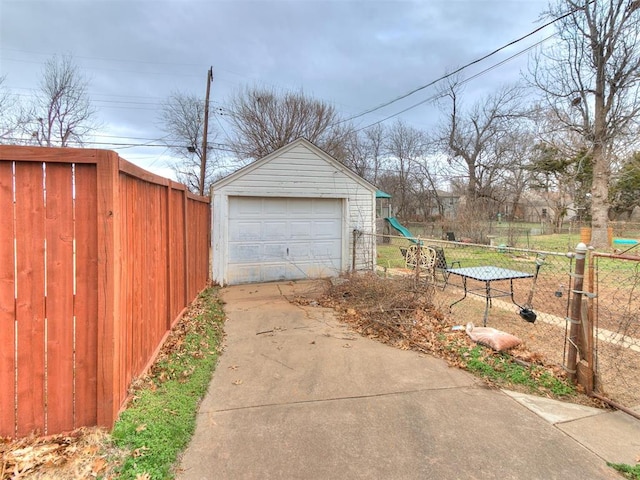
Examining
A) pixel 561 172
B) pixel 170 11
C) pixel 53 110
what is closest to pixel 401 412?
pixel 170 11

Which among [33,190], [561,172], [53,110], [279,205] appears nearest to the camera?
[33,190]

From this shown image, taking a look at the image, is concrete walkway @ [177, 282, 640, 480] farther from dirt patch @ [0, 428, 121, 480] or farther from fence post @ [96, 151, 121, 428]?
fence post @ [96, 151, 121, 428]

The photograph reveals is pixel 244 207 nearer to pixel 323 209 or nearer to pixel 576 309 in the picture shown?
pixel 323 209

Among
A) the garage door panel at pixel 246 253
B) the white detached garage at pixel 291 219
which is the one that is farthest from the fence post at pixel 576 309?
the garage door panel at pixel 246 253

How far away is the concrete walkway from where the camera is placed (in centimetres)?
212

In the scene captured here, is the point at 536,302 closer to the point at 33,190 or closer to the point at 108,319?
the point at 108,319

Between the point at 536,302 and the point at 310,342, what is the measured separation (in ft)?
16.0

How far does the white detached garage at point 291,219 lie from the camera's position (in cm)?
808

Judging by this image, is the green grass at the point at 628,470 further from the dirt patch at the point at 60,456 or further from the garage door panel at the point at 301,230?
the garage door panel at the point at 301,230

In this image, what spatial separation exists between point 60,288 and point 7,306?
279 millimetres

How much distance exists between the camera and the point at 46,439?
218cm

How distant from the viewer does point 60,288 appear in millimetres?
2229

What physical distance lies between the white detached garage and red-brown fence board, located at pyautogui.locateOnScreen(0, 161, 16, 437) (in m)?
5.82

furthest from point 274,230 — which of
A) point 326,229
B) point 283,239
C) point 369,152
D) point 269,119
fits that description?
point 369,152
